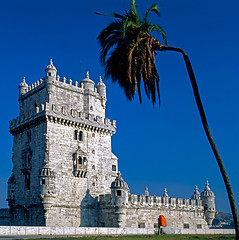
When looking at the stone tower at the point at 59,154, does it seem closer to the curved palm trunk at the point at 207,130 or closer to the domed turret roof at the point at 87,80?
the domed turret roof at the point at 87,80

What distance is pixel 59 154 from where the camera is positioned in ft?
145

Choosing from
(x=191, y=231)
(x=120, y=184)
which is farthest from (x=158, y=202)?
(x=191, y=231)

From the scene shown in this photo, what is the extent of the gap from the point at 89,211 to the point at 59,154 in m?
7.93

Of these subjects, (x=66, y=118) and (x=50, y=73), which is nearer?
(x=66, y=118)

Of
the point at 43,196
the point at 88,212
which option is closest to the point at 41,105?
the point at 43,196

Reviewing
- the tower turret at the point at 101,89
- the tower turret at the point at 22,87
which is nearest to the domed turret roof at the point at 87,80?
the tower turret at the point at 101,89

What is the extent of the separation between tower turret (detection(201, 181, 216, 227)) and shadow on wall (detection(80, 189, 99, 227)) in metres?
16.1

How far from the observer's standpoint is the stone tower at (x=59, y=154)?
42688 mm

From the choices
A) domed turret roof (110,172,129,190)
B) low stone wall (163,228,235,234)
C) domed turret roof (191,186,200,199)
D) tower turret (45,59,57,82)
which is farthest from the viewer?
domed turret roof (191,186,200,199)

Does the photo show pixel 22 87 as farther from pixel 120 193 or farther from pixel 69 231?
pixel 69 231

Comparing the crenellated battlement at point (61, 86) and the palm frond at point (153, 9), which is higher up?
the crenellated battlement at point (61, 86)

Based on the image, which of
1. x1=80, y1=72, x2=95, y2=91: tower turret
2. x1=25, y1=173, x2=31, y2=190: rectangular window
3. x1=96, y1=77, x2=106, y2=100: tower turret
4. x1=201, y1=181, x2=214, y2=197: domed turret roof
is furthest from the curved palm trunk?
x1=201, y1=181, x2=214, y2=197: domed turret roof

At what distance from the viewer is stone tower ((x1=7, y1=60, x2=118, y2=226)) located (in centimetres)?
4269

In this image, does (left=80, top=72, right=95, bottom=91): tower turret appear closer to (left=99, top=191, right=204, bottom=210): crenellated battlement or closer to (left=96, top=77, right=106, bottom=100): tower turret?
(left=96, top=77, right=106, bottom=100): tower turret
